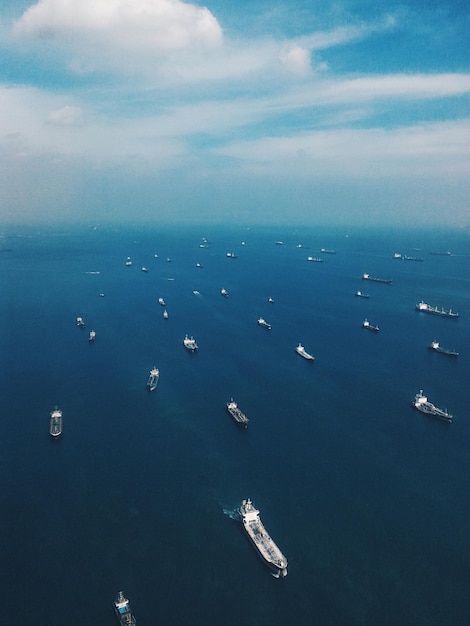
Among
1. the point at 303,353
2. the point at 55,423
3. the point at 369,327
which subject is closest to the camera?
the point at 55,423

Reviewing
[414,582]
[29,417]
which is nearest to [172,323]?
[29,417]

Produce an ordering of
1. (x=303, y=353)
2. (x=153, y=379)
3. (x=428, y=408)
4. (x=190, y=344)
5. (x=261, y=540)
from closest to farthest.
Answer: (x=261, y=540), (x=428, y=408), (x=153, y=379), (x=303, y=353), (x=190, y=344)

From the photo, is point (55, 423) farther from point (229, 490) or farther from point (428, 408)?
point (428, 408)

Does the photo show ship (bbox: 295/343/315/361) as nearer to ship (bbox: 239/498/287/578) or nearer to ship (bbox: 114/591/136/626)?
ship (bbox: 239/498/287/578)

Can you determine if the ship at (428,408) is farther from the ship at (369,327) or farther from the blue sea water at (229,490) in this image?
the ship at (369,327)

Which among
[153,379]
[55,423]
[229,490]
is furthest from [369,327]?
[55,423]

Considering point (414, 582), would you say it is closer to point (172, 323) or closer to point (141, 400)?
point (141, 400)

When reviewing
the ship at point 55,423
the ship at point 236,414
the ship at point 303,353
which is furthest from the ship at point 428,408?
the ship at point 55,423
